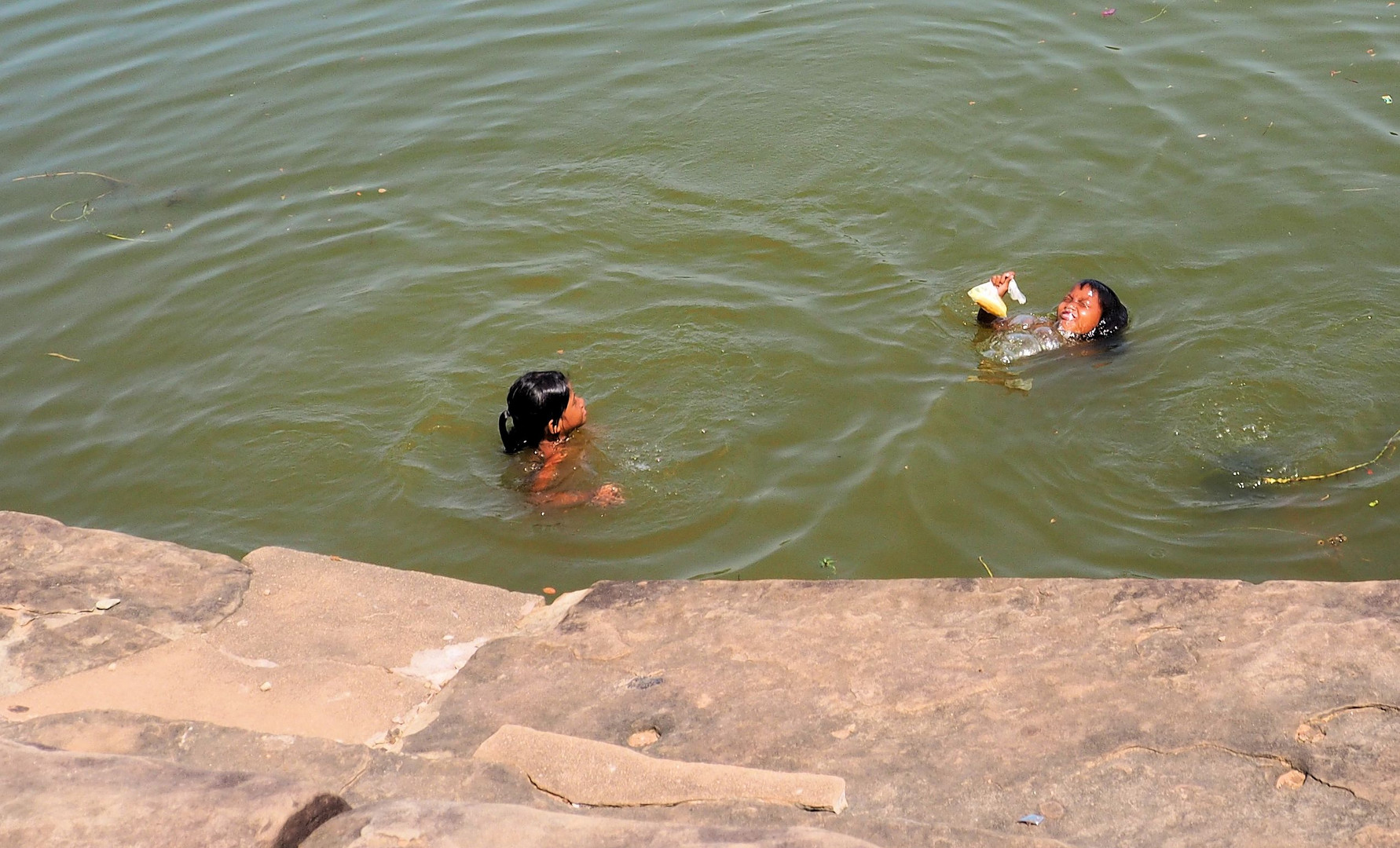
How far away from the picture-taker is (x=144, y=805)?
2.77 metres

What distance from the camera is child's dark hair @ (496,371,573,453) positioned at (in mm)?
6039

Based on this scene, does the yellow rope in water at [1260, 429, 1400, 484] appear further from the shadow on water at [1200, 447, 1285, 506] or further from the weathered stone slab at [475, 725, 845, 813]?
the weathered stone slab at [475, 725, 845, 813]

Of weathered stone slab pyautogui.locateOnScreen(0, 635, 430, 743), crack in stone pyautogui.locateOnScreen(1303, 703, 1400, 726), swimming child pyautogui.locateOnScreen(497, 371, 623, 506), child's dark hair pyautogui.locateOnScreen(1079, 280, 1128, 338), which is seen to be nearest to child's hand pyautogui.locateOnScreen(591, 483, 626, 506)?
swimming child pyautogui.locateOnScreen(497, 371, 623, 506)

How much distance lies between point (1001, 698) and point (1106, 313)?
3.73 meters

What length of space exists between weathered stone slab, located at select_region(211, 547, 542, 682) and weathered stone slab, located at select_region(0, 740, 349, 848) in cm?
129

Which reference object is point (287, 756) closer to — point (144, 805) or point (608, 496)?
point (144, 805)

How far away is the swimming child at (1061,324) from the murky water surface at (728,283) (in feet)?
0.34

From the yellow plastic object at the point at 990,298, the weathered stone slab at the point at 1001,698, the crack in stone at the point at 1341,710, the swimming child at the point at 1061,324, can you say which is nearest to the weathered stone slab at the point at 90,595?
the weathered stone slab at the point at 1001,698

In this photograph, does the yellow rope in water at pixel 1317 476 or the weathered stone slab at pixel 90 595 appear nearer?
the weathered stone slab at pixel 90 595

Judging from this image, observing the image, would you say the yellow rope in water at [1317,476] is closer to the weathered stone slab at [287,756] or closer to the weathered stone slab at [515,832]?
the weathered stone slab at [515,832]

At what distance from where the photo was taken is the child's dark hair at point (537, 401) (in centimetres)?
604

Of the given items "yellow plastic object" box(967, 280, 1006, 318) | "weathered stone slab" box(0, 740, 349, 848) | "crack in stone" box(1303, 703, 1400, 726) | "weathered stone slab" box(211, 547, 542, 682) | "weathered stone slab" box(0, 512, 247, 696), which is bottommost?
"crack in stone" box(1303, 703, 1400, 726)

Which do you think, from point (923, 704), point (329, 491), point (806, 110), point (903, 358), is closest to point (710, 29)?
point (806, 110)

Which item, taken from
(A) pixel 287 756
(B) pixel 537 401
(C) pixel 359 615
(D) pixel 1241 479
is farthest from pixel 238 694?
(D) pixel 1241 479
